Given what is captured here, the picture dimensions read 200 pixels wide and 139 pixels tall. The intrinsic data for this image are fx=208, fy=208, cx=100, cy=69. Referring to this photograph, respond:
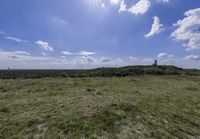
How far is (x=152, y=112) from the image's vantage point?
28.3 ft

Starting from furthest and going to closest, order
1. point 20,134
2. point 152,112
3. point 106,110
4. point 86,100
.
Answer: point 86,100 < point 152,112 < point 106,110 < point 20,134

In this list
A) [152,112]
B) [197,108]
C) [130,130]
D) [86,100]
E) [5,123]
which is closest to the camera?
[130,130]

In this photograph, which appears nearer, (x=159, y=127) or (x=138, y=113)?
(x=159, y=127)

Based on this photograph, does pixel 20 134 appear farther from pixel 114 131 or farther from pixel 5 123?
pixel 114 131

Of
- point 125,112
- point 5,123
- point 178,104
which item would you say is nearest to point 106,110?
point 125,112

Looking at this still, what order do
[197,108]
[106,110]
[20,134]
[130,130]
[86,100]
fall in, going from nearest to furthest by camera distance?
[20,134]
[130,130]
[106,110]
[86,100]
[197,108]

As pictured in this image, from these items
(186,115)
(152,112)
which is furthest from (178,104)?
(152,112)

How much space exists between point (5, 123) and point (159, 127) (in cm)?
526

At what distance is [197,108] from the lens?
10.6 metres

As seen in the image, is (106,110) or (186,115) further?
(186,115)

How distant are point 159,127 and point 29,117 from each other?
4.61 m

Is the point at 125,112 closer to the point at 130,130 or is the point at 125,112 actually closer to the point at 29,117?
the point at 130,130

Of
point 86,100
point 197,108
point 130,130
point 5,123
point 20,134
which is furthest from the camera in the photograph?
point 197,108

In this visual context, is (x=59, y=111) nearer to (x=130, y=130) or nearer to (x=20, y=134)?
(x=20, y=134)
